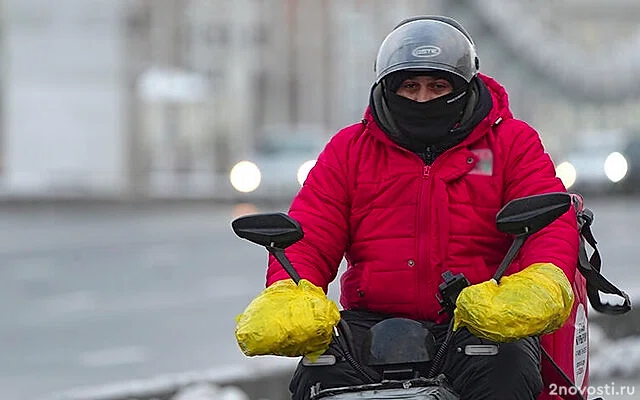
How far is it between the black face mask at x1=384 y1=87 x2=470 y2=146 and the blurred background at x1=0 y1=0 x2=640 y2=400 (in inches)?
115

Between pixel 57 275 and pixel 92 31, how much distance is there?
1646 cm

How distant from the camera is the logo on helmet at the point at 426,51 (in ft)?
12.9

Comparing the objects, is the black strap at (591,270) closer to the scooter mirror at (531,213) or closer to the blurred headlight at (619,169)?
the scooter mirror at (531,213)

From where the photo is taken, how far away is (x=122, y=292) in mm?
16703

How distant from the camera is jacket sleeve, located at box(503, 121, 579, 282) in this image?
12.6 ft

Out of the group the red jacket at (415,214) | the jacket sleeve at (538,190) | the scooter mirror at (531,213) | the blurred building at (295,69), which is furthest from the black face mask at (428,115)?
the blurred building at (295,69)

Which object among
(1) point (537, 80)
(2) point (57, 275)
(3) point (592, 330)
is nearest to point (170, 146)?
(1) point (537, 80)

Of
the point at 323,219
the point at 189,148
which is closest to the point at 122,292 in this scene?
the point at 323,219

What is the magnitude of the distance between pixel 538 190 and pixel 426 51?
48cm

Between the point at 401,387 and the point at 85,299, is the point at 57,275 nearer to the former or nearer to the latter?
the point at 85,299

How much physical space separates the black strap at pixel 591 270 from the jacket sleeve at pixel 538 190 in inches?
6.6

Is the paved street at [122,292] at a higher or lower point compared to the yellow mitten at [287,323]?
lower

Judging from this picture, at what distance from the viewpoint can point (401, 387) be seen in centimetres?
351

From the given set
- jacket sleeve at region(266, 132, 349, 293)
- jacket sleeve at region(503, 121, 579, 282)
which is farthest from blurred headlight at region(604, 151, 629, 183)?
jacket sleeve at region(266, 132, 349, 293)
